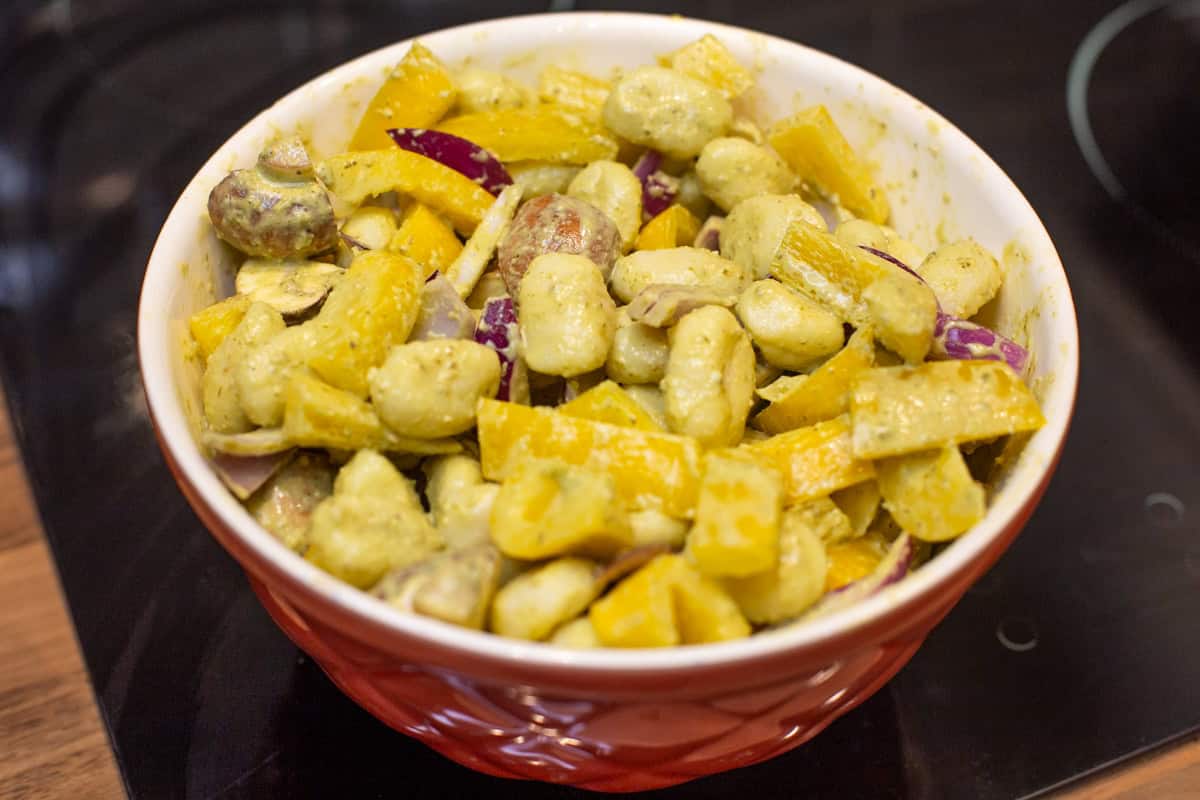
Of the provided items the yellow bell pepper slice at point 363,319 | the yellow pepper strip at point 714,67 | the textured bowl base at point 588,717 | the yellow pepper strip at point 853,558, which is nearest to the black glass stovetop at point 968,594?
the textured bowl base at point 588,717

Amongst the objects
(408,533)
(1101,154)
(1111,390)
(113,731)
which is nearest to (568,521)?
(408,533)

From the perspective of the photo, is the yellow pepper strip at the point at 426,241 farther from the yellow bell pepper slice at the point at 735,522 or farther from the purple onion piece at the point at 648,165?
the yellow bell pepper slice at the point at 735,522

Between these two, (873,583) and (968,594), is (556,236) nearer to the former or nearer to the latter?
(873,583)

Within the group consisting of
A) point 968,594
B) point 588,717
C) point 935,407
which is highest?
point 935,407

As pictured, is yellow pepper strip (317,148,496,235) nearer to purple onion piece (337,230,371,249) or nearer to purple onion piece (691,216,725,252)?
purple onion piece (337,230,371,249)

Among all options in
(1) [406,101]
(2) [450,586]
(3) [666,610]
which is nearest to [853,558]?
(3) [666,610]

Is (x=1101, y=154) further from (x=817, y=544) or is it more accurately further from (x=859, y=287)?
(x=817, y=544)

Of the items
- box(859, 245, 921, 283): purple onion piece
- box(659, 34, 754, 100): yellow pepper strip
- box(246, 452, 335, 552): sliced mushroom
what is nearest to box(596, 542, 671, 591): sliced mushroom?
box(246, 452, 335, 552): sliced mushroom
